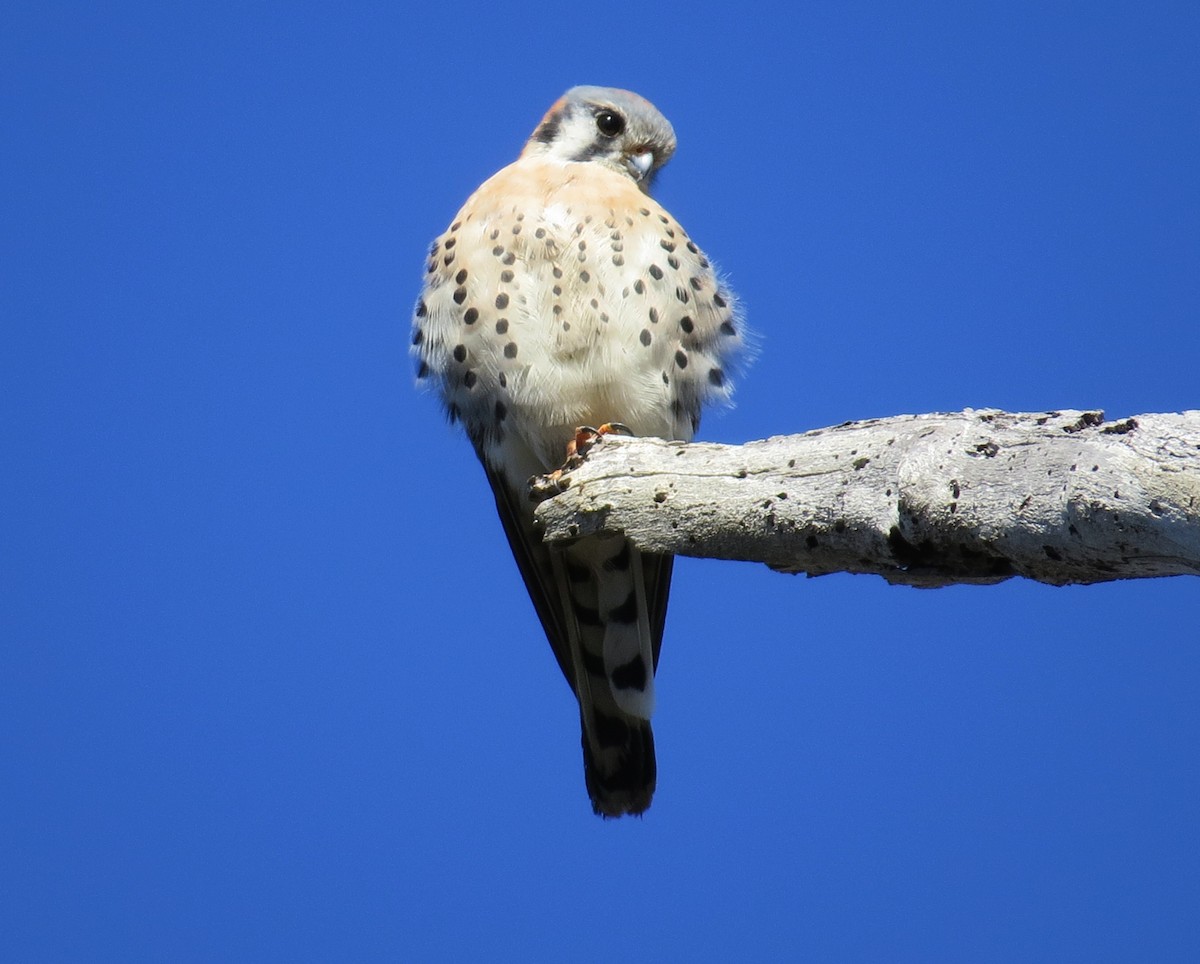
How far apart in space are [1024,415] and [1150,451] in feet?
1.48

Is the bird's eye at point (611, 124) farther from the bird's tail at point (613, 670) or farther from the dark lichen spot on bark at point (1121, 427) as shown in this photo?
the dark lichen spot on bark at point (1121, 427)

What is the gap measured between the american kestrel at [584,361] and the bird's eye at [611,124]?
10.4 inches

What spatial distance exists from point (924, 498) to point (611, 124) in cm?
263

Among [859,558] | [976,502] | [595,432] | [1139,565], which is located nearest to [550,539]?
[595,432]

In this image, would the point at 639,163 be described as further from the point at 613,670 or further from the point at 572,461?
the point at 613,670

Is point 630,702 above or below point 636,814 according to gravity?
above

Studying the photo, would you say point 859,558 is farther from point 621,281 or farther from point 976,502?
point 621,281

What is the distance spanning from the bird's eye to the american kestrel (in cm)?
26

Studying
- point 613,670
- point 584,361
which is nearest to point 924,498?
point 584,361

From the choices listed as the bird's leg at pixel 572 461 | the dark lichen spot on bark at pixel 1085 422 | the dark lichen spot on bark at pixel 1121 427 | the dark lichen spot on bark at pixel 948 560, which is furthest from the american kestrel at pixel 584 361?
the dark lichen spot on bark at pixel 1121 427

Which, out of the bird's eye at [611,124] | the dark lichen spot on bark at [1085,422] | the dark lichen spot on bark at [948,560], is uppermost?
the bird's eye at [611,124]

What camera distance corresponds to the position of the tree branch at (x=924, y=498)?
2.40 m

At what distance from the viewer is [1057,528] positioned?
2553 mm

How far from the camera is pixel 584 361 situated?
4.34 meters
